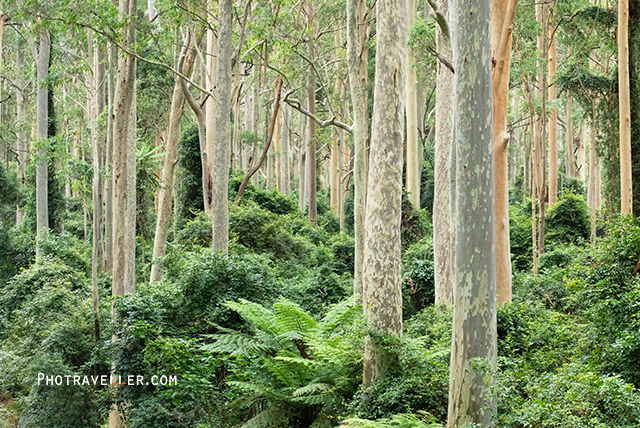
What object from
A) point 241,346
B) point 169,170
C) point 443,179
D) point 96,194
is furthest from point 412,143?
point 241,346

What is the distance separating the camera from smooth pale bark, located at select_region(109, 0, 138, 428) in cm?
1163

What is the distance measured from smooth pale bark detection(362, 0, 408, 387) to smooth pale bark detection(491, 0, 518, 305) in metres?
1.82

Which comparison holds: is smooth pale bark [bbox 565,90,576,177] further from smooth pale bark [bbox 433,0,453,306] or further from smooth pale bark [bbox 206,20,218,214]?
smooth pale bark [bbox 433,0,453,306]

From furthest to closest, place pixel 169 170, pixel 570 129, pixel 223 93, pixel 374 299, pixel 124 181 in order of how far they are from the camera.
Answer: pixel 570 129 → pixel 169 170 → pixel 223 93 → pixel 124 181 → pixel 374 299

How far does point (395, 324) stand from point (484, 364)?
A: 6.84ft

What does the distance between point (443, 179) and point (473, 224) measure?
23.6ft

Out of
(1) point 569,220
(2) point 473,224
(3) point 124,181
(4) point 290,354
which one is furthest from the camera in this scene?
(1) point 569,220

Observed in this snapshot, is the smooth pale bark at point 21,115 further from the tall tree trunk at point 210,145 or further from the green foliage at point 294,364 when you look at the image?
the green foliage at point 294,364

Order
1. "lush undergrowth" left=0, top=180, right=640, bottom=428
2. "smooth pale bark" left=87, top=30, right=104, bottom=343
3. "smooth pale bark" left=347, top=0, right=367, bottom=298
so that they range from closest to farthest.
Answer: "lush undergrowth" left=0, top=180, right=640, bottom=428 < "smooth pale bark" left=347, top=0, right=367, bottom=298 < "smooth pale bark" left=87, top=30, right=104, bottom=343

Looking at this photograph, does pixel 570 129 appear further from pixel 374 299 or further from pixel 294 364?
pixel 294 364

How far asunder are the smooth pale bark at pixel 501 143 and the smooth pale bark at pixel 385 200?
5.96ft

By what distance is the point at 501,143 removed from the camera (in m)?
8.27

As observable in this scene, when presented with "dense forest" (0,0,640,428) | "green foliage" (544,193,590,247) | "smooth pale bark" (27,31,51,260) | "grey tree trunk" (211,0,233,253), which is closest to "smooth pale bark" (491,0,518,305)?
"dense forest" (0,0,640,428)

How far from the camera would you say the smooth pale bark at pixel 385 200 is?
6.54 m
